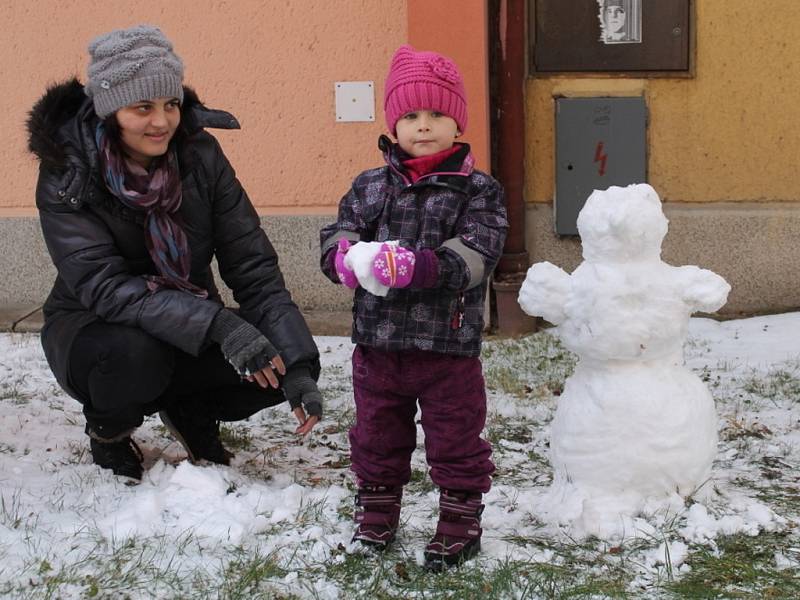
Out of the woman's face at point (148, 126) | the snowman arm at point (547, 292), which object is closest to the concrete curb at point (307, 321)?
the woman's face at point (148, 126)

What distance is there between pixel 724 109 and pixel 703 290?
299cm

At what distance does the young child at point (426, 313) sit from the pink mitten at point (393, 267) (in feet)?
0.53

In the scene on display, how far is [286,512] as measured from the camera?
3.02 metres

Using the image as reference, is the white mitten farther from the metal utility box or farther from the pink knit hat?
the metal utility box

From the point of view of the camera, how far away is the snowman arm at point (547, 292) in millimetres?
3049

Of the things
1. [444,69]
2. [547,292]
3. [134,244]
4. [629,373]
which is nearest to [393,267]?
[444,69]

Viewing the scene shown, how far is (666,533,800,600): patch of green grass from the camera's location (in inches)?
100

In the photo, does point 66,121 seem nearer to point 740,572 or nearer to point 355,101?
point 740,572

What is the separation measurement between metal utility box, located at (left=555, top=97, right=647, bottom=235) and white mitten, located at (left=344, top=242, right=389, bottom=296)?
3285mm

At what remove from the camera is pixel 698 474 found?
302cm

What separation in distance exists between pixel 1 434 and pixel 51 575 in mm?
1530

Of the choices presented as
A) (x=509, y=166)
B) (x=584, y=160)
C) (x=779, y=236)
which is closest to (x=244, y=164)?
(x=509, y=166)

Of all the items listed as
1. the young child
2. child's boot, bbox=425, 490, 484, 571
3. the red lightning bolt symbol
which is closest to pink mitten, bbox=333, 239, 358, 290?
the young child

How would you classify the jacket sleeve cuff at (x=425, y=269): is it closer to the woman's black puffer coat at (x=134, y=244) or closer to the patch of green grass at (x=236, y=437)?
the woman's black puffer coat at (x=134, y=244)
